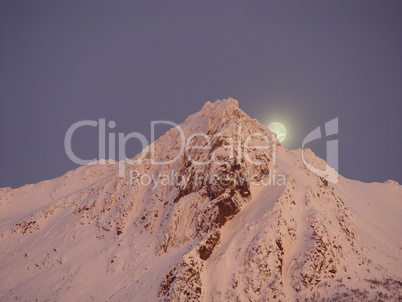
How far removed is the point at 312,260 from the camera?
39.4 metres

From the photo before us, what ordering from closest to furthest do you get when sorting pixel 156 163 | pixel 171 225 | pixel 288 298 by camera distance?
1. pixel 288 298
2. pixel 171 225
3. pixel 156 163

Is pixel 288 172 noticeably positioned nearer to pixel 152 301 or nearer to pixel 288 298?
pixel 288 298

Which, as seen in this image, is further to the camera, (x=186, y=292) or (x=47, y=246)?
(x=47, y=246)

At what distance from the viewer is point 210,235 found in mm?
43375

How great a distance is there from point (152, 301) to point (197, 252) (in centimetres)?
743

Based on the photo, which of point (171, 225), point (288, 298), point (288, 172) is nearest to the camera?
point (288, 298)

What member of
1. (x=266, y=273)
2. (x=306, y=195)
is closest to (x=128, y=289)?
(x=266, y=273)

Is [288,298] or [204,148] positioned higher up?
[204,148]

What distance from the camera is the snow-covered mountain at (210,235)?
3859 centimetres

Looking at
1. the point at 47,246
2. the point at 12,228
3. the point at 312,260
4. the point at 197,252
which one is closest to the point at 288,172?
the point at 312,260

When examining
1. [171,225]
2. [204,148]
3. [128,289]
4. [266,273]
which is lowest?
[128,289]

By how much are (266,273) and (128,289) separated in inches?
675

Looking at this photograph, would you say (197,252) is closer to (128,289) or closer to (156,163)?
(128,289)

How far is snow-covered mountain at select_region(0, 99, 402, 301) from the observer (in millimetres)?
38594
